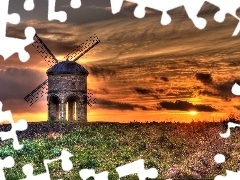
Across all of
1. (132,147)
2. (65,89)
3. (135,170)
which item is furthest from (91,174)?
(65,89)

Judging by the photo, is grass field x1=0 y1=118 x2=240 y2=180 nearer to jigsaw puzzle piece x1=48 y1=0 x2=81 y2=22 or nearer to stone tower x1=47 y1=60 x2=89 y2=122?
jigsaw puzzle piece x1=48 y1=0 x2=81 y2=22

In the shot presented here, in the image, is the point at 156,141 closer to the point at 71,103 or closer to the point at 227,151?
the point at 227,151

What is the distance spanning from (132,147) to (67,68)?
97.2 feet

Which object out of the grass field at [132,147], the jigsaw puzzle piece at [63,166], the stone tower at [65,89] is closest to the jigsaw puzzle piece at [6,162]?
the jigsaw puzzle piece at [63,166]

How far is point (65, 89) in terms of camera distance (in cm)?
6462

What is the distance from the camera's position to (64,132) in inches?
1725

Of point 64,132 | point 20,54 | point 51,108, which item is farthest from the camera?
point 51,108

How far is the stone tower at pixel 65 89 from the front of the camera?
212ft

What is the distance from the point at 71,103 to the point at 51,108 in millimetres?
3072

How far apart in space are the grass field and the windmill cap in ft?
62.5

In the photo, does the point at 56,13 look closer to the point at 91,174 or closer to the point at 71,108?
the point at 91,174

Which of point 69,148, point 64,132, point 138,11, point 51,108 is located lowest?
point 138,11

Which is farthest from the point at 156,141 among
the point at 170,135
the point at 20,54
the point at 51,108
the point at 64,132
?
the point at 51,108

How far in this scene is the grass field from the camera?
30.6 meters
